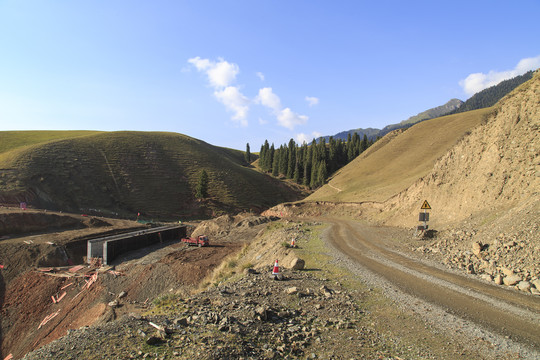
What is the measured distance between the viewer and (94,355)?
6.99 m

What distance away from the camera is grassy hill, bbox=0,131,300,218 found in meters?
63.8

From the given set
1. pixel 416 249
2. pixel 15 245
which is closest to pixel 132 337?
pixel 416 249

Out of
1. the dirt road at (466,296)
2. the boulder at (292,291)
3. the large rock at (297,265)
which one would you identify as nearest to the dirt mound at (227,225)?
the large rock at (297,265)

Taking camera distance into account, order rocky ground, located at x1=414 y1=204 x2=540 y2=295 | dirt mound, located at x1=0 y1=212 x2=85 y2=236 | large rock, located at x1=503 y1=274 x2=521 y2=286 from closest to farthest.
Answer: large rock, located at x1=503 y1=274 x2=521 y2=286
rocky ground, located at x1=414 y1=204 x2=540 y2=295
dirt mound, located at x1=0 y1=212 x2=85 y2=236

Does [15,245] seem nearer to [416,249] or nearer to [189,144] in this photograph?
[416,249]

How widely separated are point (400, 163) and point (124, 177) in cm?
7309

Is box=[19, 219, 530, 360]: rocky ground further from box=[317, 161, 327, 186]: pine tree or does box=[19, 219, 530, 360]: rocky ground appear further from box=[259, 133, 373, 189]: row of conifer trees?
box=[259, 133, 373, 189]: row of conifer trees

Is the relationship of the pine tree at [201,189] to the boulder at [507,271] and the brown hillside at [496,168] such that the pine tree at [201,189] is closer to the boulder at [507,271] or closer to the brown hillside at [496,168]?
the brown hillside at [496,168]

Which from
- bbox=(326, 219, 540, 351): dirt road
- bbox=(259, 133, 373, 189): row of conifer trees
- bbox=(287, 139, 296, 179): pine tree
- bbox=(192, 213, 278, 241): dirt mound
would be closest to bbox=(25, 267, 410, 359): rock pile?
bbox=(326, 219, 540, 351): dirt road

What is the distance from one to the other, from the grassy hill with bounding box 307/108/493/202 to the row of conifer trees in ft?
111


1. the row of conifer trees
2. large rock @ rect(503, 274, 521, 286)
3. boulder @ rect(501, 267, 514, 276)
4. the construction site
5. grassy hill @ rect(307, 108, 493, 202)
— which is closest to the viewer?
large rock @ rect(503, 274, 521, 286)

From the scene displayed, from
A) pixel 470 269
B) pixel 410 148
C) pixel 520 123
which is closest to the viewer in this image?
pixel 470 269

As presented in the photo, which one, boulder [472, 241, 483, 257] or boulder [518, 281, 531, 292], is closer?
boulder [518, 281, 531, 292]

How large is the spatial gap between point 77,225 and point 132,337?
49005mm
